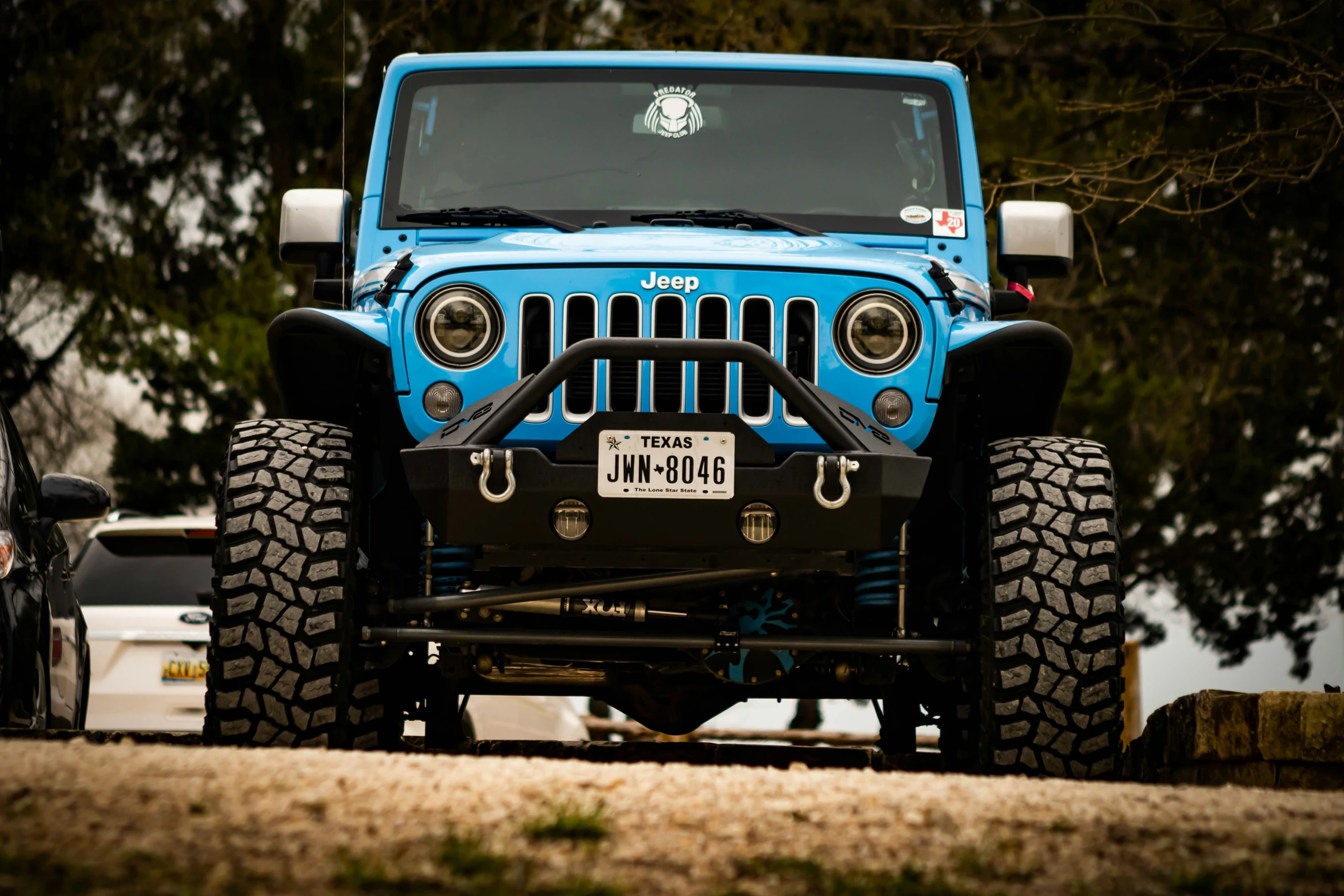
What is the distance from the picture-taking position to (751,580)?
5.64 m

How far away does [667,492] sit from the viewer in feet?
16.7

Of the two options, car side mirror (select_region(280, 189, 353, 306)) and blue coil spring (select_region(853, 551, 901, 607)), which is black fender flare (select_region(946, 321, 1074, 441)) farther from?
car side mirror (select_region(280, 189, 353, 306))

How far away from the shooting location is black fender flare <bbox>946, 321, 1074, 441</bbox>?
18.1 feet

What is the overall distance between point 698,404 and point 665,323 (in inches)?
10.8

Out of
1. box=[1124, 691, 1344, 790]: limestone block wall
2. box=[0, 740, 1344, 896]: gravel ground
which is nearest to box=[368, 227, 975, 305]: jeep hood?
box=[0, 740, 1344, 896]: gravel ground

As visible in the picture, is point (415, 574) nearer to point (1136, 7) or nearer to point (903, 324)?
point (903, 324)

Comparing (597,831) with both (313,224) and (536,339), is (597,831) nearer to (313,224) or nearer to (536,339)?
(536,339)

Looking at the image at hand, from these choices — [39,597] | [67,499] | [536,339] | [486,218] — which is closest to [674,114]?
[486,218]

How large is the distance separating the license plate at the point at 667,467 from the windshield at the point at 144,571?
14.1 ft

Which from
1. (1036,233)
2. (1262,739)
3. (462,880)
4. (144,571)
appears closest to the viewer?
(462,880)

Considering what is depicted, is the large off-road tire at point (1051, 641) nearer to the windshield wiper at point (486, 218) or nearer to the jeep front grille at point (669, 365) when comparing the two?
the jeep front grille at point (669, 365)

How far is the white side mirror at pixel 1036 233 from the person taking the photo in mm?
6746

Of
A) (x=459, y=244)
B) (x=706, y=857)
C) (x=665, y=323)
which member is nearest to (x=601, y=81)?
(x=459, y=244)

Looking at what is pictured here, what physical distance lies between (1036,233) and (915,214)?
18.3 inches
